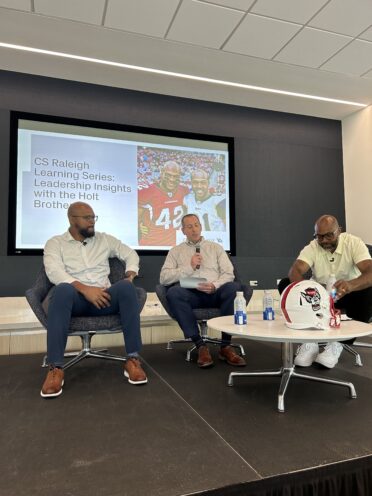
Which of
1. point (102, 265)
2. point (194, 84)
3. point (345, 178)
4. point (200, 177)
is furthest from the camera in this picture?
point (345, 178)

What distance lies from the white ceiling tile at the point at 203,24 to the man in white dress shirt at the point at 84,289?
6.02 ft

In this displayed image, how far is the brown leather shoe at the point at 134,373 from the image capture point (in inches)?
75.1

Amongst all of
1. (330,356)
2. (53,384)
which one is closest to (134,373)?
(53,384)

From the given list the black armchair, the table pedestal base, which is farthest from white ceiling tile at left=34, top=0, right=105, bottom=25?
the table pedestal base

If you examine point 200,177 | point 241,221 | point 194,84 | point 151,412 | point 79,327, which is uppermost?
point 194,84

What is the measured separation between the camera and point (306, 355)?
7.16 feet

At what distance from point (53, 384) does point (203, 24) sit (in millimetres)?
2968

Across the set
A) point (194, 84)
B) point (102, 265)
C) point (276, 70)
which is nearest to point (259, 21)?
point (276, 70)

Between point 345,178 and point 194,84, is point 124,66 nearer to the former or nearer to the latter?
point 194,84

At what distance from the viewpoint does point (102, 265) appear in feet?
8.00

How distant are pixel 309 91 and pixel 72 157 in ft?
9.21

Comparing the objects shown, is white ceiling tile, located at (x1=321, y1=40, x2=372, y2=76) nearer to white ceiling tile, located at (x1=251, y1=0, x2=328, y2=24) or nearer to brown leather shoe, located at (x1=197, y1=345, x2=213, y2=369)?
white ceiling tile, located at (x1=251, y1=0, x2=328, y2=24)

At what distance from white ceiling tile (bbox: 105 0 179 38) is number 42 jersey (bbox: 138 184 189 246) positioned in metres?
1.56

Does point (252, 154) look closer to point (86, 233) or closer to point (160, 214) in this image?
point (160, 214)
